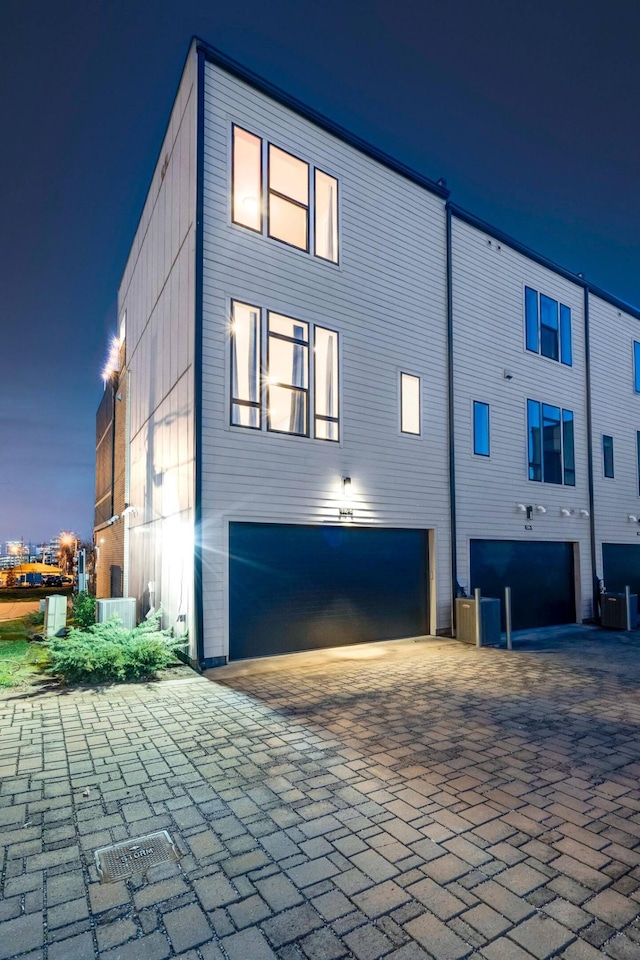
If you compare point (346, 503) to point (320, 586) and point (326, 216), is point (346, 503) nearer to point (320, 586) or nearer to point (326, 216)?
point (320, 586)

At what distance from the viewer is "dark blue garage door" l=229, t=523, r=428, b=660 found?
28.5 feet

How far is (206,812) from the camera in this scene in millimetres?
3555

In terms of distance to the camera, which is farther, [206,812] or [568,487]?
[568,487]

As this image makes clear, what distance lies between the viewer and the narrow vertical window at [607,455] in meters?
15.8

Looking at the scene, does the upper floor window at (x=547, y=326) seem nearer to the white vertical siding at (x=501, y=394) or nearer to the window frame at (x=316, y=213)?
the white vertical siding at (x=501, y=394)

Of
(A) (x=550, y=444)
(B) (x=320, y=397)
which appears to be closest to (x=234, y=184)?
(B) (x=320, y=397)

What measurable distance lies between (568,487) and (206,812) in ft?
44.7

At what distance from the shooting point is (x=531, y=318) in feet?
46.4

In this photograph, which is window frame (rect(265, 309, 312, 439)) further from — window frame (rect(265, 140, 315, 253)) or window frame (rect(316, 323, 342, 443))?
window frame (rect(265, 140, 315, 253))

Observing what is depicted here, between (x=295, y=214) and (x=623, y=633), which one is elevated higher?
(x=295, y=214)

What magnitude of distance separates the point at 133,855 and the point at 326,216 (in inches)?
418

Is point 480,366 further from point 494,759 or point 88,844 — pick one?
point 88,844

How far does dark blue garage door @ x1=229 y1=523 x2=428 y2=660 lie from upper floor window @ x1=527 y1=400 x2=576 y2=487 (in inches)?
184

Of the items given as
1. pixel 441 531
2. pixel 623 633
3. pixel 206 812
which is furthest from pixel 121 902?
pixel 623 633
